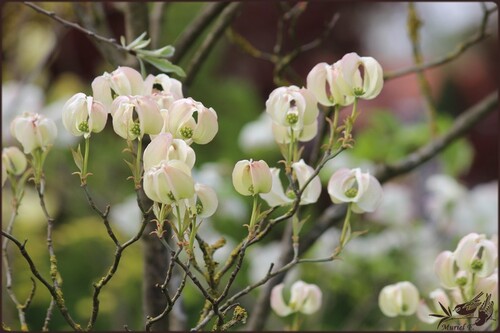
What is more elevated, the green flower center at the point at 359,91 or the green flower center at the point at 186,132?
the green flower center at the point at 359,91

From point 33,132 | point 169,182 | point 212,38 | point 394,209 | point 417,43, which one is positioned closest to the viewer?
point 169,182

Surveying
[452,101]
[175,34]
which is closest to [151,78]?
[175,34]

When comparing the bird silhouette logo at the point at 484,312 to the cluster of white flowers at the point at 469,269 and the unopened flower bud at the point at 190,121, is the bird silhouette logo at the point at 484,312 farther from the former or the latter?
the unopened flower bud at the point at 190,121

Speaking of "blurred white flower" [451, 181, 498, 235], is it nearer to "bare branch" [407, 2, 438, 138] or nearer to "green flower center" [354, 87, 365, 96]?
"bare branch" [407, 2, 438, 138]

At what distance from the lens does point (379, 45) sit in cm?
351

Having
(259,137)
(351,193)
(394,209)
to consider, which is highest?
(351,193)

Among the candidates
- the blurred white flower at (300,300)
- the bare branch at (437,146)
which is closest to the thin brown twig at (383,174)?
the bare branch at (437,146)

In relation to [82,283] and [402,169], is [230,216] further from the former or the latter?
[82,283]

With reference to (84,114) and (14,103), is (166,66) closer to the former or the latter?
(84,114)

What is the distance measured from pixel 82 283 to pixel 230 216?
1.71 ft

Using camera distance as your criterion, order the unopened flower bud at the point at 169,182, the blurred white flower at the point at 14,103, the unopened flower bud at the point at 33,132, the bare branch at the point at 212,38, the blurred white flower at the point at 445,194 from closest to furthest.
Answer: the unopened flower bud at the point at 169,182 < the unopened flower bud at the point at 33,132 < the bare branch at the point at 212,38 < the blurred white flower at the point at 445,194 < the blurred white flower at the point at 14,103

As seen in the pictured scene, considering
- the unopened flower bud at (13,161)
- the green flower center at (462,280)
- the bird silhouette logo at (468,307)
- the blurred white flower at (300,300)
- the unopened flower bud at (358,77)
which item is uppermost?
Answer: the unopened flower bud at (358,77)

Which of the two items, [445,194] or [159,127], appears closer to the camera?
[159,127]

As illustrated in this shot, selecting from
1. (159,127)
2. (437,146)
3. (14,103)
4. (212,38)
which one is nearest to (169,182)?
(159,127)
